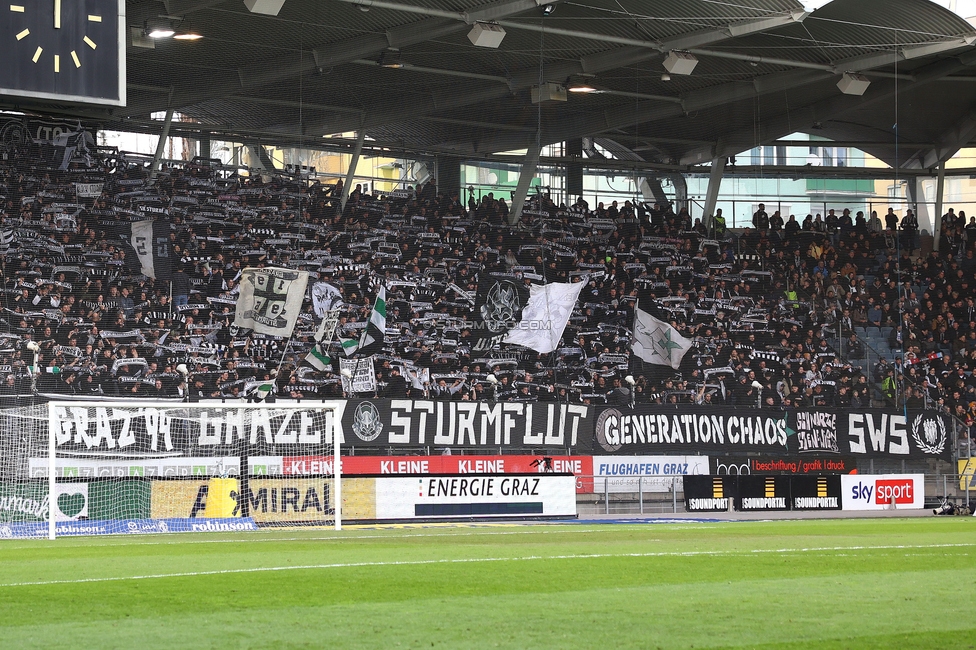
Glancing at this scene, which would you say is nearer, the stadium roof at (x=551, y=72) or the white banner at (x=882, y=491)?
the white banner at (x=882, y=491)

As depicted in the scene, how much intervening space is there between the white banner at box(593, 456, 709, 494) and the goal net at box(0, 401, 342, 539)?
6462mm

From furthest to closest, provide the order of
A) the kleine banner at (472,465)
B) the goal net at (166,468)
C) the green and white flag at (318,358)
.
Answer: the green and white flag at (318,358)
the kleine banner at (472,465)
the goal net at (166,468)

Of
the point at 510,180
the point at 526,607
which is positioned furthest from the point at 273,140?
the point at 526,607

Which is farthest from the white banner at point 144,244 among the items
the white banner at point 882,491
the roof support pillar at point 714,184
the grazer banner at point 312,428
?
the roof support pillar at point 714,184

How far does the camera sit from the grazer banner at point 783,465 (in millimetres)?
29391

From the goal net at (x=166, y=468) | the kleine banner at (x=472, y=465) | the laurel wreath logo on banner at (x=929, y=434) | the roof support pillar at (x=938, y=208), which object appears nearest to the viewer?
the goal net at (x=166, y=468)

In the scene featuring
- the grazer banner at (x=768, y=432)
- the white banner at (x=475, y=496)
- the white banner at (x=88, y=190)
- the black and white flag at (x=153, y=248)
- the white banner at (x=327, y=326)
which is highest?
the white banner at (x=88, y=190)

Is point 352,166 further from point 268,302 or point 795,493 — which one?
point 795,493

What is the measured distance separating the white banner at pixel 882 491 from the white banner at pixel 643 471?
3.17m

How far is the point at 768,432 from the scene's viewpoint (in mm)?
29969

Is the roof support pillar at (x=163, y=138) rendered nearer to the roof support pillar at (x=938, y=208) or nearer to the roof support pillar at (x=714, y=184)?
the roof support pillar at (x=714, y=184)

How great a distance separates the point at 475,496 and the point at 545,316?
864 cm

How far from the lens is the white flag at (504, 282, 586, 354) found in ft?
103

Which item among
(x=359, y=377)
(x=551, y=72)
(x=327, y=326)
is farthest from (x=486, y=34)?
(x=359, y=377)
